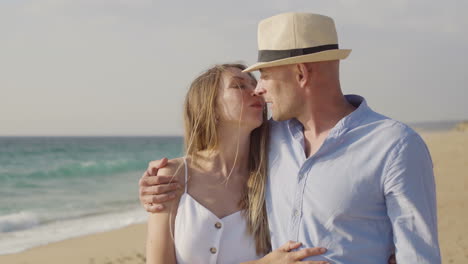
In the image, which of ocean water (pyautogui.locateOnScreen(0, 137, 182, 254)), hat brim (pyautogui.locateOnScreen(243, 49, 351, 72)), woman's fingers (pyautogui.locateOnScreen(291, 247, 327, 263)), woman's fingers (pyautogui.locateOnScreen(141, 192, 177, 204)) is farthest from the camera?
ocean water (pyautogui.locateOnScreen(0, 137, 182, 254))

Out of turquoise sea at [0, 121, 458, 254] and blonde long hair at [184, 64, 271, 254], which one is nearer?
blonde long hair at [184, 64, 271, 254]

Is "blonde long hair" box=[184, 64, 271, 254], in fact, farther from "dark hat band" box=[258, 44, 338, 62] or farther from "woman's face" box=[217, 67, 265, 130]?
"dark hat band" box=[258, 44, 338, 62]

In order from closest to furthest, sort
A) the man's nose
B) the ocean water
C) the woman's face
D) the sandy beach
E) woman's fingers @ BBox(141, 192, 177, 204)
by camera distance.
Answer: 1. the man's nose
2. woman's fingers @ BBox(141, 192, 177, 204)
3. the woman's face
4. the sandy beach
5. the ocean water

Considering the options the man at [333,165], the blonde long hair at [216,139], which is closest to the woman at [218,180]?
the blonde long hair at [216,139]

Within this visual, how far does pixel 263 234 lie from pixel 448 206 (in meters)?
8.10

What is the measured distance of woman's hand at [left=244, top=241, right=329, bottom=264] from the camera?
2.55 meters

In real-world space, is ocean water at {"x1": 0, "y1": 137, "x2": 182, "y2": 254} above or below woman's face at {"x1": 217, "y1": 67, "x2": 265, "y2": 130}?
below

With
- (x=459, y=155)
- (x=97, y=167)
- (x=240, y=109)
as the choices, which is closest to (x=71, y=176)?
(x=97, y=167)

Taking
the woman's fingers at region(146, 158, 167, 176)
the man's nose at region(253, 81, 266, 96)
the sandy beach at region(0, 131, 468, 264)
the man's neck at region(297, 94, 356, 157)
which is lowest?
the sandy beach at region(0, 131, 468, 264)

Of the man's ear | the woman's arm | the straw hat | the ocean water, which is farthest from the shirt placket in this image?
the ocean water

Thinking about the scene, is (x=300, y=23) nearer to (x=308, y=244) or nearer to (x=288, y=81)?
(x=288, y=81)

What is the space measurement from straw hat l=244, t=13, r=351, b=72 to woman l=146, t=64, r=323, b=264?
1.46ft

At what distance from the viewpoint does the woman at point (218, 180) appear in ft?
9.89

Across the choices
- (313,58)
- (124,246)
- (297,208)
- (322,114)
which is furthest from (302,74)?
(124,246)
